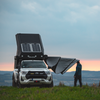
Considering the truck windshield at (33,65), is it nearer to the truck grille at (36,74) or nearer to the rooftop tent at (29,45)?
the rooftop tent at (29,45)

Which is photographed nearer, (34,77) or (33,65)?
(34,77)

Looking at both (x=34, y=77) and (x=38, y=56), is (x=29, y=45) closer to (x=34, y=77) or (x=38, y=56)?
(x=38, y=56)

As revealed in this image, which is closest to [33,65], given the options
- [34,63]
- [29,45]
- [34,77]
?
[34,63]

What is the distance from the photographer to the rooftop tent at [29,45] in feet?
68.7

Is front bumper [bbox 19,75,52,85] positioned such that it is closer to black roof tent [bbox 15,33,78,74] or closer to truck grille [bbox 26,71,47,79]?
truck grille [bbox 26,71,47,79]

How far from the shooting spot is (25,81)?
1852cm

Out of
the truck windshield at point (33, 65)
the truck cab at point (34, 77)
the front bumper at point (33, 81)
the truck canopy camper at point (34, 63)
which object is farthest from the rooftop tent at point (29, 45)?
the front bumper at point (33, 81)

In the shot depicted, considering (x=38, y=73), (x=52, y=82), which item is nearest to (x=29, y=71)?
(x=38, y=73)

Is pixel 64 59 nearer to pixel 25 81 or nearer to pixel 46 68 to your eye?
pixel 46 68

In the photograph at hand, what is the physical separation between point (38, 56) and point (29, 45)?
5.11 ft

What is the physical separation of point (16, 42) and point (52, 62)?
4.20m

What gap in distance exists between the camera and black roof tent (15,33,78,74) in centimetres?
2067

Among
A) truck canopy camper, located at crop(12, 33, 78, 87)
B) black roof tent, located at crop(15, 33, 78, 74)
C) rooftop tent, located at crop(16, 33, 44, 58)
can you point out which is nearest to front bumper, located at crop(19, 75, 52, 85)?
truck canopy camper, located at crop(12, 33, 78, 87)

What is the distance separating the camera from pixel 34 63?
→ 65.9 ft
